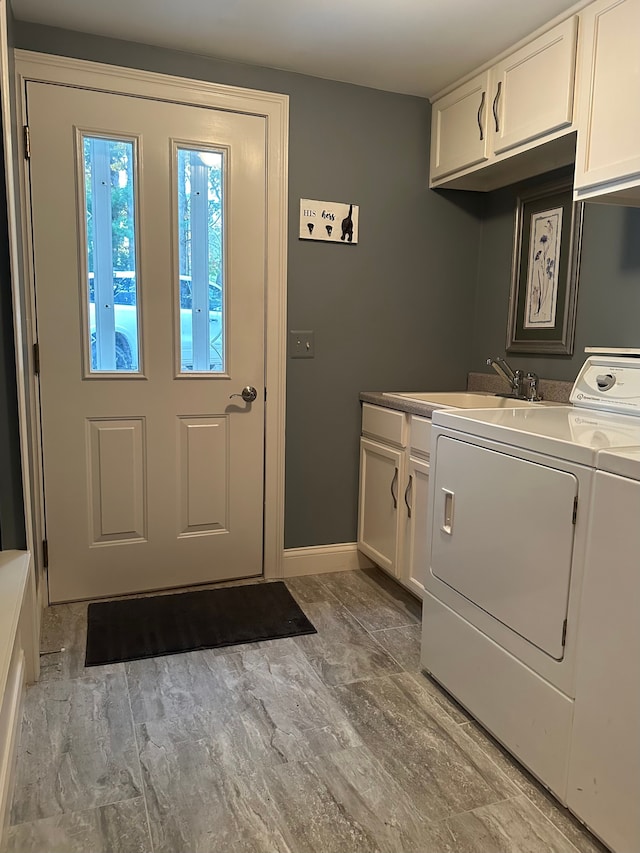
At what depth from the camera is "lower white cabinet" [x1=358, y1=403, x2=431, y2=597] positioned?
2.43 m

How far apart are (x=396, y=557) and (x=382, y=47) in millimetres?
2059

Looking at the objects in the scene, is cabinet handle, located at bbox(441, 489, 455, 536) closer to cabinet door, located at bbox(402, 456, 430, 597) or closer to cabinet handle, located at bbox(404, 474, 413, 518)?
cabinet door, located at bbox(402, 456, 430, 597)

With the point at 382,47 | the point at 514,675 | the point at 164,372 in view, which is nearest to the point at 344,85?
the point at 382,47

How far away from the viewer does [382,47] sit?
237 cm

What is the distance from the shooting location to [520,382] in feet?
8.84

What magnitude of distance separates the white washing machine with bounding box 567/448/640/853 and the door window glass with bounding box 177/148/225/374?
1.76 metres

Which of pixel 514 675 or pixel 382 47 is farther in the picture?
pixel 382 47

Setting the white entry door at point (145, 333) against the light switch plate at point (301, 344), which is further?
the light switch plate at point (301, 344)

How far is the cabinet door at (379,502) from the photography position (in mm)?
2631

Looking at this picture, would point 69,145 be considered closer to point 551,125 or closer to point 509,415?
point 551,125

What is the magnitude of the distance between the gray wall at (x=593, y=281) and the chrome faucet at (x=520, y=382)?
67mm

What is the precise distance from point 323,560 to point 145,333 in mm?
1359

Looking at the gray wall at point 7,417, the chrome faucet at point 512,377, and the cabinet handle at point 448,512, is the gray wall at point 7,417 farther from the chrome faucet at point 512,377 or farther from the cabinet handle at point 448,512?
the chrome faucet at point 512,377

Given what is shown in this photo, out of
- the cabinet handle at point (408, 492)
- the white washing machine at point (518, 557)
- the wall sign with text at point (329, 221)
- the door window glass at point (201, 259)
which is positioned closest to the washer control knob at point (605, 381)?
the white washing machine at point (518, 557)
